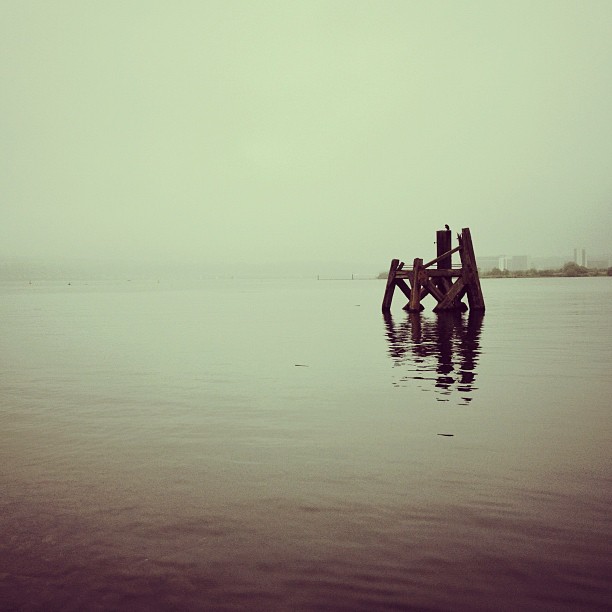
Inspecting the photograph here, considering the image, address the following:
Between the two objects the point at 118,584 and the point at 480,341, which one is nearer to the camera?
the point at 118,584

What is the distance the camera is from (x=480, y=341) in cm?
2025

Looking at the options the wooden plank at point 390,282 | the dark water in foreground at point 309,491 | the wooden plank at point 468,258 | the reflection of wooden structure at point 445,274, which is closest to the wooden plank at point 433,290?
the reflection of wooden structure at point 445,274

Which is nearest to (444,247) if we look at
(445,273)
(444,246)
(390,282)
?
(444,246)

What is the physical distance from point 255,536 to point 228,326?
25.5m

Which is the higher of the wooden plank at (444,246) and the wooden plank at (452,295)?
the wooden plank at (444,246)

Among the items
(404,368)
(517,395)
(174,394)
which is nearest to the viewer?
(517,395)

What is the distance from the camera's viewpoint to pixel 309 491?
5719 millimetres

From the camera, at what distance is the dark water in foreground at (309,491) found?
387 centimetres

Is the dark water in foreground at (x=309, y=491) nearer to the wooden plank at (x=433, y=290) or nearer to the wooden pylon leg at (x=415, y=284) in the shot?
the wooden pylon leg at (x=415, y=284)

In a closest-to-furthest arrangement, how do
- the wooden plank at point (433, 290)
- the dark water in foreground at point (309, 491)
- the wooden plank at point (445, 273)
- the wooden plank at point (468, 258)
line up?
1. the dark water in foreground at point (309, 491)
2. the wooden plank at point (468, 258)
3. the wooden plank at point (445, 273)
4. the wooden plank at point (433, 290)

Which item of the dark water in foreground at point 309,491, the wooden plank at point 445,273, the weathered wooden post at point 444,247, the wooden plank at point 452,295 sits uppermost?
the weathered wooden post at point 444,247

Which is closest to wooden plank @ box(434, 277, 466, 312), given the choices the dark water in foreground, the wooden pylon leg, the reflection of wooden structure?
the reflection of wooden structure

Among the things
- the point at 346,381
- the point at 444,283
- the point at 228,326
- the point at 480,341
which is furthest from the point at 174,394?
the point at 444,283

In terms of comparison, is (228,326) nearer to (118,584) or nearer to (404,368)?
(404,368)
